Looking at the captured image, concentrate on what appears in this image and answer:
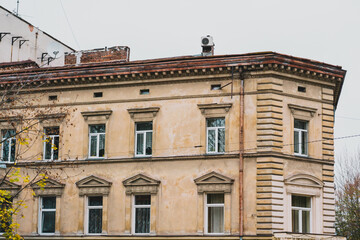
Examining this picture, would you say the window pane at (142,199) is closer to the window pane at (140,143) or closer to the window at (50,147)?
the window pane at (140,143)

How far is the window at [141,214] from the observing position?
3484 cm

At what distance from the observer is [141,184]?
34.8 m

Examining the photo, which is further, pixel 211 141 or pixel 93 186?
pixel 93 186

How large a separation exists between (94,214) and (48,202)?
109 inches

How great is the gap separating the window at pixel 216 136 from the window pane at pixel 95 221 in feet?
21.5

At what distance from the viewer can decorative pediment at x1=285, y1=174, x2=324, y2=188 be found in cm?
3338

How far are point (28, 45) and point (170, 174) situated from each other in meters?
18.5

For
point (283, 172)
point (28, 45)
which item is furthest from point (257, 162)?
point (28, 45)

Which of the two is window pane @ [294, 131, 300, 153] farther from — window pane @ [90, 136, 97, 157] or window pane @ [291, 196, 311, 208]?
window pane @ [90, 136, 97, 157]

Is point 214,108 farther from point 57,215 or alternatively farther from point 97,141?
point 57,215

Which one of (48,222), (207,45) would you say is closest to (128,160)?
(48,222)

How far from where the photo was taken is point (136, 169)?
35188mm

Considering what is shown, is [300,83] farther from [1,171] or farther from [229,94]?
[1,171]

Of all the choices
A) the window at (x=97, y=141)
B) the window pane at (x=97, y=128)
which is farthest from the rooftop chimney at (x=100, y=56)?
the window at (x=97, y=141)
